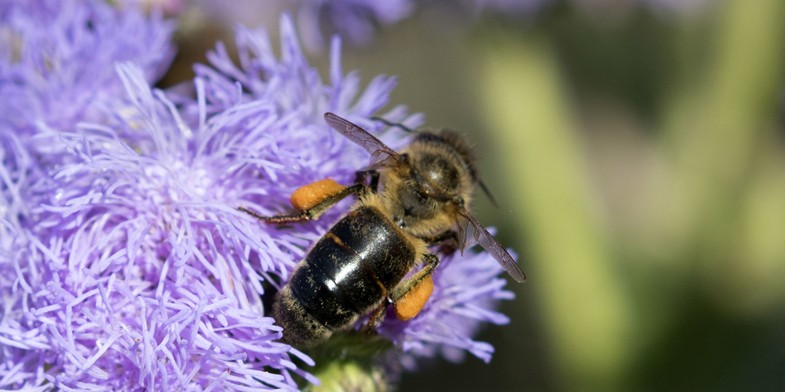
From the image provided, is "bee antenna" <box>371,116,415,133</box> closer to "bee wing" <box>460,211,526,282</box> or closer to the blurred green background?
"bee wing" <box>460,211,526,282</box>

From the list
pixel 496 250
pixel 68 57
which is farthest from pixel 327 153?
pixel 68 57

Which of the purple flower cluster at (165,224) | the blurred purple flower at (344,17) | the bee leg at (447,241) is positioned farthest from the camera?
the blurred purple flower at (344,17)

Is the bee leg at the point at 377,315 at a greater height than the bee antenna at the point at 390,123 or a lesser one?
lesser

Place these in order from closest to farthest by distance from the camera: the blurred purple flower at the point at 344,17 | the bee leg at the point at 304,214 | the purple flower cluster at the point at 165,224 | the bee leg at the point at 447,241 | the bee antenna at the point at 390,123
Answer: the purple flower cluster at the point at 165,224, the bee leg at the point at 304,214, the bee leg at the point at 447,241, the bee antenna at the point at 390,123, the blurred purple flower at the point at 344,17

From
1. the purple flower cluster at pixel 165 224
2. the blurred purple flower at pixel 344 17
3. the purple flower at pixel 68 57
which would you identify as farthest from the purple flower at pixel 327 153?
the blurred purple flower at pixel 344 17

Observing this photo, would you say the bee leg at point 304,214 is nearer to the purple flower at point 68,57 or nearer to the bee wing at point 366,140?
the bee wing at point 366,140

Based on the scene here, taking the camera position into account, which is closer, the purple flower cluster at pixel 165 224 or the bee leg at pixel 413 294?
the purple flower cluster at pixel 165 224
